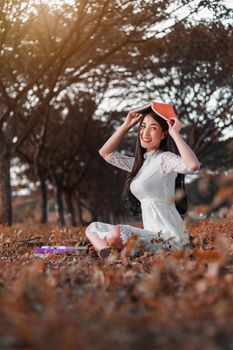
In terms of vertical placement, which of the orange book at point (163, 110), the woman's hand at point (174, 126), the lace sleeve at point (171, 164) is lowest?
the lace sleeve at point (171, 164)

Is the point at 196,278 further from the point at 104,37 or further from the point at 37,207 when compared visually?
the point at 37,207

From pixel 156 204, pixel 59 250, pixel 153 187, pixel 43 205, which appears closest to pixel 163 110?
pixel 153 187

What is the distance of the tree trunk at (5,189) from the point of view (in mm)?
18359

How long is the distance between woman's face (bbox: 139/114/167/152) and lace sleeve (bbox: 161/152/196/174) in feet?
0.89

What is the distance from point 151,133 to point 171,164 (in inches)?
21.5

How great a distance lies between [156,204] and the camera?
684cm

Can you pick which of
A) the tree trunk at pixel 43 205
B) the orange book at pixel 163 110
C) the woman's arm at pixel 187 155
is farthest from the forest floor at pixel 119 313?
the tree trunk at pixel 43 205

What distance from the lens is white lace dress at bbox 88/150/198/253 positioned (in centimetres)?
658

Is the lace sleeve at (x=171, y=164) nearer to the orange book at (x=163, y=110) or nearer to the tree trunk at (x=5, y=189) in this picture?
the orange book at (x=163, y=110)

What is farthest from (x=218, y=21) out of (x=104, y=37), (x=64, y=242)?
(x=64, y=242)

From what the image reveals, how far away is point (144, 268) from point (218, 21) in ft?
42.6

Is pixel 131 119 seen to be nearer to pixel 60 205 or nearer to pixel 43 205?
pixel 43 205

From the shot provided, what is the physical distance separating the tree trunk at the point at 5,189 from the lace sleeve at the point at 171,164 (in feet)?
39.6

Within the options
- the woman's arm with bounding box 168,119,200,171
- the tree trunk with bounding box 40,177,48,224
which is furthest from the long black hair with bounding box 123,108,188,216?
the tree trunk with bounding box 40,177,48,224
